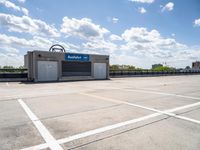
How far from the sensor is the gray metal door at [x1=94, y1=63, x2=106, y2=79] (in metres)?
25.4

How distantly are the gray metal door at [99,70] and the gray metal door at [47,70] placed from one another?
262 inches

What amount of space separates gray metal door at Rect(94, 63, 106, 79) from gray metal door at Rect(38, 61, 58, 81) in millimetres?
6654

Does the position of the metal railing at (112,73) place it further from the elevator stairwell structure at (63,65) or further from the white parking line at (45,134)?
the white parking line at (45,134)

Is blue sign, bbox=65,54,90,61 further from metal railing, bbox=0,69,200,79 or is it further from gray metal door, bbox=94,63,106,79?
metal railing, bbox=0,69,200,79

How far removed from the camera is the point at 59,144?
10.0ft

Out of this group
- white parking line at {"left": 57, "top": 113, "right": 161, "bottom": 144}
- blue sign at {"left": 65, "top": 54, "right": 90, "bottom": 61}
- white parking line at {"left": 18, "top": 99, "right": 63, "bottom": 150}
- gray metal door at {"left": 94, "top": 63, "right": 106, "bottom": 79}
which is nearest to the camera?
white parking line at {"left": 18, "top": 99, "right": 63, "bottom": 150}

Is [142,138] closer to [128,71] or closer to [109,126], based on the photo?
[109,126]

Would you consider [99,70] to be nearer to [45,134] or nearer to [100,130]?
[100,130]

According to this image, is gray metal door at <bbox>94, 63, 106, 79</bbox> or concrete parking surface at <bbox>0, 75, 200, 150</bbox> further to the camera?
gray metal door at <bbox>94, 63, 106, 79</bbox>

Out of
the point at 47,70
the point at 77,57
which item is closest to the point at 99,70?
the point at 77,57

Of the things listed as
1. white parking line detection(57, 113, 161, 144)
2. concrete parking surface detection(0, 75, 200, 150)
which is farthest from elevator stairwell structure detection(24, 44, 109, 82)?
white parking line detection(57, 113, 161, 144)

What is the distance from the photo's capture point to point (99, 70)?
84.4 ft

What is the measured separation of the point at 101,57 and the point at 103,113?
21.0 meters

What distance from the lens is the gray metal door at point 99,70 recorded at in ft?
83.3
